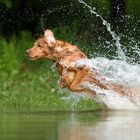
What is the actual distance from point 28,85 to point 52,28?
5.16m

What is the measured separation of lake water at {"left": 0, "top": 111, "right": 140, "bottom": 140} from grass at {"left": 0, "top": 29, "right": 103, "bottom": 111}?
1.12m

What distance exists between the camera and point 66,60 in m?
13.4

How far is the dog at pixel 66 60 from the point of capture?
13.4m

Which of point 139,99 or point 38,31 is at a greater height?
point 38,31

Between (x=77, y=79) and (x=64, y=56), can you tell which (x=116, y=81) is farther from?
(x=64, y=56)

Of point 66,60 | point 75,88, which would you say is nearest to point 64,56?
point 66,60

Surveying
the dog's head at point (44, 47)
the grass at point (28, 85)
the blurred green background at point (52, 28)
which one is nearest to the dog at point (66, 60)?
the dog's head at point (44, 47)

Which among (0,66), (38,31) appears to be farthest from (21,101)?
(38,31)

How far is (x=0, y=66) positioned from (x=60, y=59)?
5386mm

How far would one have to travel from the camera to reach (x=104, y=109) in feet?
44.6

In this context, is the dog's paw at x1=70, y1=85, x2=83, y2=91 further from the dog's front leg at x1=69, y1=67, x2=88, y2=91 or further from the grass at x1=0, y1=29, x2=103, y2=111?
the grass at x1=0, y1=29, x2=103, y2=111

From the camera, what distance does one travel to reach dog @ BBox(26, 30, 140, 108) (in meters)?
13.4

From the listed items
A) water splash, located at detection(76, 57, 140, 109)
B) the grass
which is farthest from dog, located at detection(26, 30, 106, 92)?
the grass

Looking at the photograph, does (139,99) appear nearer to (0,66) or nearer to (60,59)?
(60,59)
